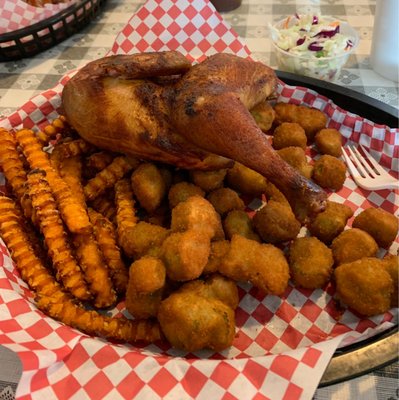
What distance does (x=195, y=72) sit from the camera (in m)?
1.21

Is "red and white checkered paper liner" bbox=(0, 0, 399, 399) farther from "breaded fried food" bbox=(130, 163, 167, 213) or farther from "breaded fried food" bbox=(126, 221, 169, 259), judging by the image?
"breaded fried food" bbox=(130, 163, 167, 213)

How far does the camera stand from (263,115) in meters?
1.42

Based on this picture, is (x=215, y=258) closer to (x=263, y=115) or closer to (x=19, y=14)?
(x=263, y=115)

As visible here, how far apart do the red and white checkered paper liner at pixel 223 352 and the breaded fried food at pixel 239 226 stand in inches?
5.5

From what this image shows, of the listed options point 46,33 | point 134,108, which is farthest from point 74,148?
point 46,33

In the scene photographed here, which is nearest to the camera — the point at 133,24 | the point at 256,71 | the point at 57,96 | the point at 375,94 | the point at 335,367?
the point at 335,367

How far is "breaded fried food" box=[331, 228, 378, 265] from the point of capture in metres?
1.10

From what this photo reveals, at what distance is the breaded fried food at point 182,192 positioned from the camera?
4.01 feet

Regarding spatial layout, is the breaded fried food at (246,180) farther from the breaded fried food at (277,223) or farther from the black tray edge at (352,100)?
the black tray edge at (352,100)

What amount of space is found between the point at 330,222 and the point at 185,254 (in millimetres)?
432

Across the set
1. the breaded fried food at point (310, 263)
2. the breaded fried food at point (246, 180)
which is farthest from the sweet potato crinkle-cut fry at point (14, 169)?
the breaded fried food at point (310, 263)

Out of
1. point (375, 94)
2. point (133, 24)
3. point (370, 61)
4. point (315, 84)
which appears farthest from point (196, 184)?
point (370, 61)

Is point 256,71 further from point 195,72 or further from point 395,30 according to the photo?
point 395,30

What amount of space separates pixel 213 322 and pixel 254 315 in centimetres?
18
